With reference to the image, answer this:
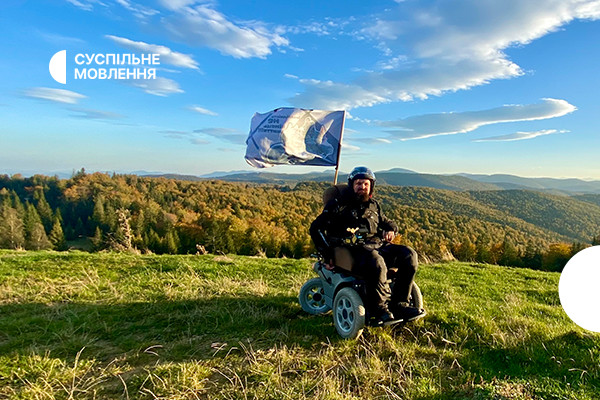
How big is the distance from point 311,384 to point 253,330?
1476 millimetres

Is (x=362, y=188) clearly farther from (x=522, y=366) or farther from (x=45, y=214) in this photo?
(x=45, y=214)

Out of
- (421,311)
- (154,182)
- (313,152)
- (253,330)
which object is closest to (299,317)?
(253,330)

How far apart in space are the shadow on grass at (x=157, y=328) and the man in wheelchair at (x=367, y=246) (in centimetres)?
88

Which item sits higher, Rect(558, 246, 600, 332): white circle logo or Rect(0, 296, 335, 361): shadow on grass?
Rect(558, 246, 600, 332): white circle logo

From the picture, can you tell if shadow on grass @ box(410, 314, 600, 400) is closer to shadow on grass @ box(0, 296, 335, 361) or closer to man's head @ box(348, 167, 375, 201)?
shadow on grass @ box(0, 296, 335, 361)

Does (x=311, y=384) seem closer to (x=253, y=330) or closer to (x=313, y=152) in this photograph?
(x=253, y=330)

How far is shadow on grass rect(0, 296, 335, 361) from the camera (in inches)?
147

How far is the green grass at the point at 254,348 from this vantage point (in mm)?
2988

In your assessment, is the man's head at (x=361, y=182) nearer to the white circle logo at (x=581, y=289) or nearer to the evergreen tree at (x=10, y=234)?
the white circle logo at (x=581, y=289)

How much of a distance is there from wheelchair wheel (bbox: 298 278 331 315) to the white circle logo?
10.1ft

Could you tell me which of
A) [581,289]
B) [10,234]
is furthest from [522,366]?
[10,234]

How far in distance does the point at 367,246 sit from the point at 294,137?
484cm

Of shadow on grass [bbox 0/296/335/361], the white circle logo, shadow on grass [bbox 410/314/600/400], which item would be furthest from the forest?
the white circle logo

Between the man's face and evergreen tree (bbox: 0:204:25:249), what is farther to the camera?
evergreen tree (bbox: 0:204:25:249)
